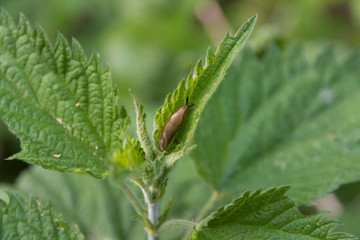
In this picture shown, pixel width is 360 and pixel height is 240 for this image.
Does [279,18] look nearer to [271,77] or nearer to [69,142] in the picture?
[271,77]

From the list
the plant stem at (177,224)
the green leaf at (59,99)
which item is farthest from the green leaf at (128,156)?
the plant stem at (177,224)

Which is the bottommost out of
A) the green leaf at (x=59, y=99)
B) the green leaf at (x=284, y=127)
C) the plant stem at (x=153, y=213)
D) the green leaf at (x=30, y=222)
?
the green leaf at (x=284, y=127)

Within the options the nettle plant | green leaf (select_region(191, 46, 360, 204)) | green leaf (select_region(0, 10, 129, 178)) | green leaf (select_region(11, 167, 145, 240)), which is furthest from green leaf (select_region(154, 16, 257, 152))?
green leaf (select_region(11, 167, 145, 240))

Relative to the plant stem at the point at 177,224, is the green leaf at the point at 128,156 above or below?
above

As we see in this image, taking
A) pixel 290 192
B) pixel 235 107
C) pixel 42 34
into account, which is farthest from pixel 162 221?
pixel 235 107

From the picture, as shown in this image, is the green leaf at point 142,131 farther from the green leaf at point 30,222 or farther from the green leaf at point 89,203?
the green leaf at point 89,203

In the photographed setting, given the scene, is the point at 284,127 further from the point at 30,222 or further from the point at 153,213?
the point at 30,222
